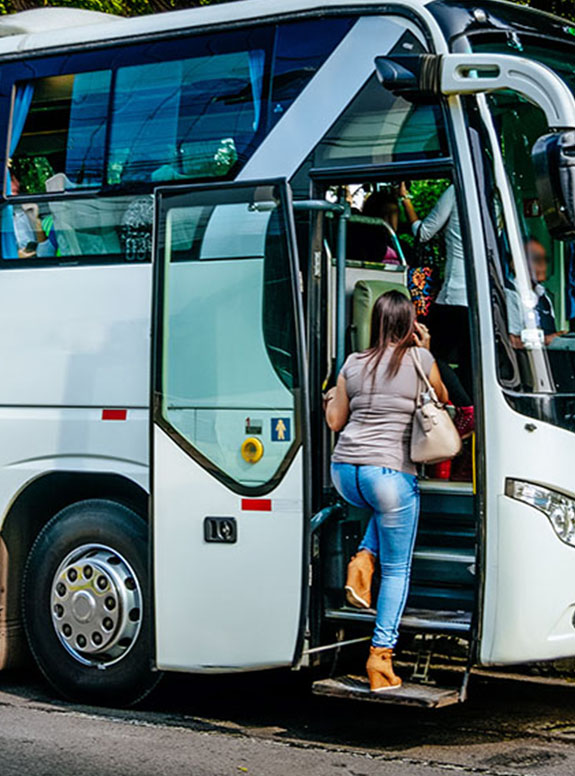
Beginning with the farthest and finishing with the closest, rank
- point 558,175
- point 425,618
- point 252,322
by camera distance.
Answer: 1. point 252,322
2. point 425,618
3. point 558,175

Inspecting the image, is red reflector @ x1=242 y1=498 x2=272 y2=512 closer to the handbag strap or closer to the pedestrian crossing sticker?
the pedestrian crossing sticker

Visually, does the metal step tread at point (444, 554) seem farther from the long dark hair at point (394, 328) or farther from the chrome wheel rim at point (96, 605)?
the chrome wheel rim at point (96, 605)

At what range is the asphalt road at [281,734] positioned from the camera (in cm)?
707

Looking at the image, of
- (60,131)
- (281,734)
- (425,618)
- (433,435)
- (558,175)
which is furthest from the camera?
(60,131)

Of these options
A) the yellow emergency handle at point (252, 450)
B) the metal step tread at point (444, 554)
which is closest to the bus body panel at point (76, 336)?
the yellow emergency handle at point (252, 450)

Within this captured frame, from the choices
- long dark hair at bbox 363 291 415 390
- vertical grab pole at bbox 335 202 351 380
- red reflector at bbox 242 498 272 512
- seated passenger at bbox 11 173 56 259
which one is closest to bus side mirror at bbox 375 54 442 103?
vertical grab pole at bbox 335 202 351 380

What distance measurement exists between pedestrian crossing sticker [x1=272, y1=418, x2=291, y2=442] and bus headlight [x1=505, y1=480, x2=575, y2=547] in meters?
1.17

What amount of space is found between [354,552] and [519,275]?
1.70m

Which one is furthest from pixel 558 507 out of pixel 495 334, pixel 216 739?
pixel 216 739

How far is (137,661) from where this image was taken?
8.27m

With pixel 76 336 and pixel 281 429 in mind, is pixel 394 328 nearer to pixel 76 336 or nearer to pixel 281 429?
pixel 281 429

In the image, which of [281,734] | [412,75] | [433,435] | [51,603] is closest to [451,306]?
[433,435]

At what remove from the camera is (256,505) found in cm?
763

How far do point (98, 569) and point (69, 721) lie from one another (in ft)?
2.73
